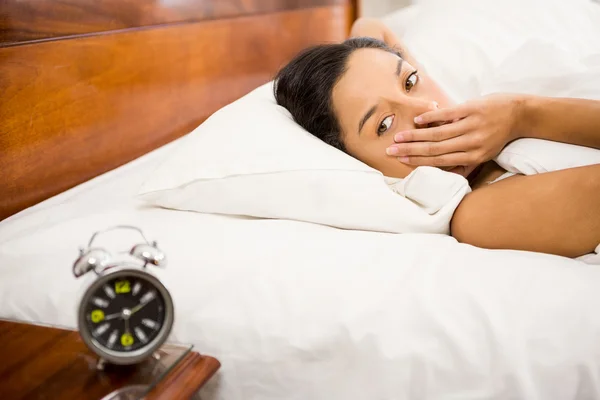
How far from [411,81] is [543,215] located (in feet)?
1.52

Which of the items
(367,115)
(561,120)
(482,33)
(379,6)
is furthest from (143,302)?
(379,6)

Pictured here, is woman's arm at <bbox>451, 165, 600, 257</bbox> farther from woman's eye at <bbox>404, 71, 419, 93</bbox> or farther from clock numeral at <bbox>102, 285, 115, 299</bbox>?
clock numeral at <bbox>102, 285, 115, 299</bbox>

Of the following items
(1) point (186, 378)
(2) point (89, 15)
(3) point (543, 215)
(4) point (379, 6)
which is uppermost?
(2) point (89, 15)

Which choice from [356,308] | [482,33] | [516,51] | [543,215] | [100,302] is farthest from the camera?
[482,33]

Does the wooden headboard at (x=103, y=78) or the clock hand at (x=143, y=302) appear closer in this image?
the clock hand at (x=143, y=302)

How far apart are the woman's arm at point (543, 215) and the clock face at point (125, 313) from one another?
0.58 m

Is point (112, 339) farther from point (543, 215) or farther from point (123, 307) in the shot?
point (543, 215)

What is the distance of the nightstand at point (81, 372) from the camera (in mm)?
702

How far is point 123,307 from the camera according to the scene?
725mm

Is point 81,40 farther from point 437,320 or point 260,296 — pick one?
point 437,320

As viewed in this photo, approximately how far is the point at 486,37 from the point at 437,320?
1.47m

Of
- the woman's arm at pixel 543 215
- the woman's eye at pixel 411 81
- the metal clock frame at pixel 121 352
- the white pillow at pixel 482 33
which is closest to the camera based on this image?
the metal clock frame at pixel 121 352

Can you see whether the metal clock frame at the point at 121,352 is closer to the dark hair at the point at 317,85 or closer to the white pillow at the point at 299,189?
the white pillow at the point at 299,189

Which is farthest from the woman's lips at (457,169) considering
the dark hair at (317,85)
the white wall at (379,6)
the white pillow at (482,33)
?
the white wall at (379,6)
